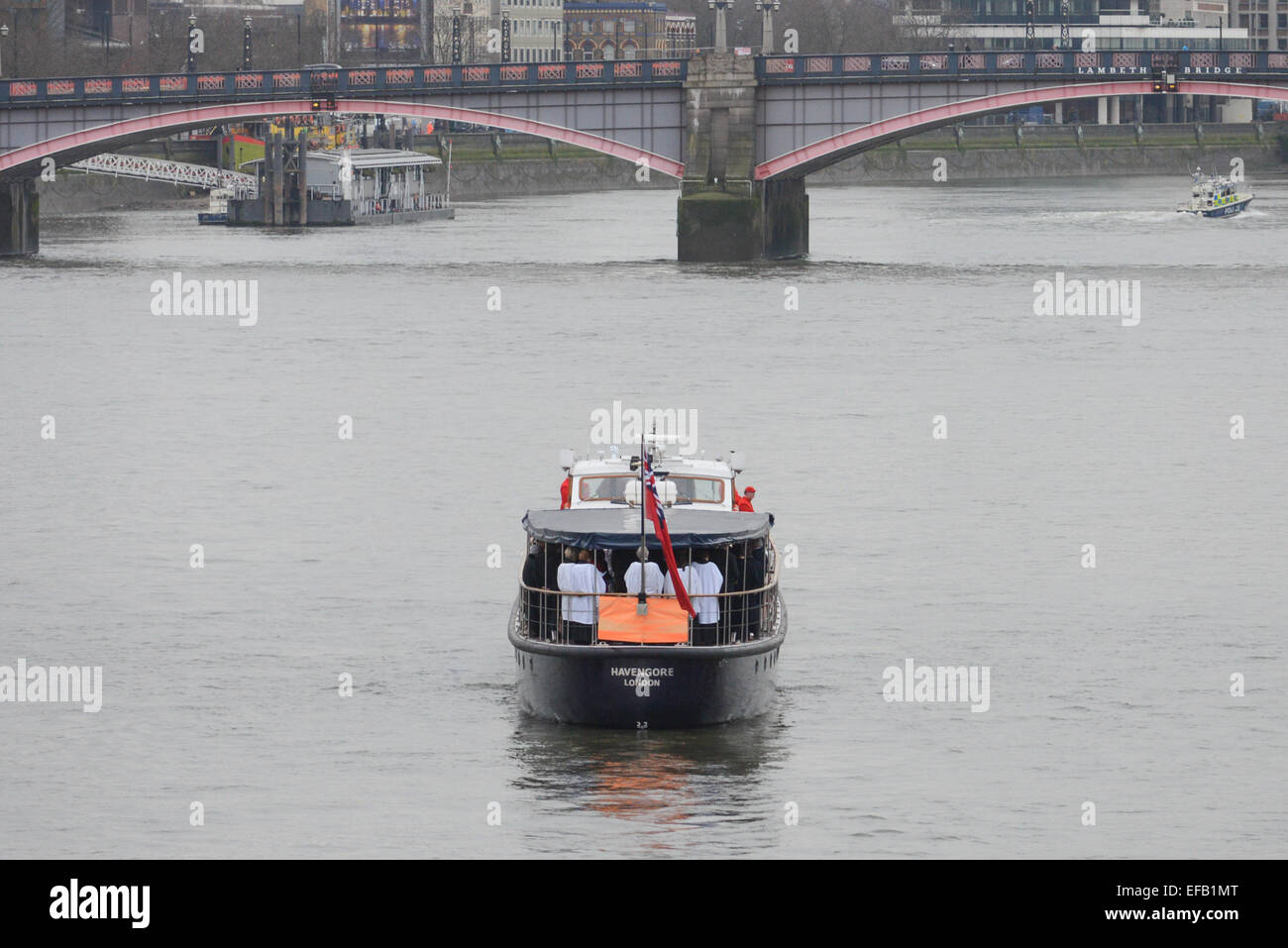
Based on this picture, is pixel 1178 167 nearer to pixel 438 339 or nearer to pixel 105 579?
pixel 438 339

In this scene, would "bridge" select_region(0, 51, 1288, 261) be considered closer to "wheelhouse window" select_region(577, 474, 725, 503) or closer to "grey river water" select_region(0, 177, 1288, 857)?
"grey river water" select_region(0, 177, 1288, 857)

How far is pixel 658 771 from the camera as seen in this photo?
22578 mm

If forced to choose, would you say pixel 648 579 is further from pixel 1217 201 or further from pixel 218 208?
pixel 218 208

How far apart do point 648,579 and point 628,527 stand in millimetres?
779

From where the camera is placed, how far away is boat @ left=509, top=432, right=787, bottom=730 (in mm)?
23312

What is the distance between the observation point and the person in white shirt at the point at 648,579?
23812 mm

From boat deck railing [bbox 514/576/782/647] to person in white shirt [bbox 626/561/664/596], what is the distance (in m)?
0.07

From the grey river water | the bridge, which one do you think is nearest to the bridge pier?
the bridge

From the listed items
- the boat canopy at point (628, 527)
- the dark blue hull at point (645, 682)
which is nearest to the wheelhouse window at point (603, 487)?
the boat canopy at point (628, 527)

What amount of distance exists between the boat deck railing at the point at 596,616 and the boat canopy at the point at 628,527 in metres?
0.46

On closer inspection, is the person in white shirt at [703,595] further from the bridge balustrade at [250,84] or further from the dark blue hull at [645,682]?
the bridge balustrade at [250,84]

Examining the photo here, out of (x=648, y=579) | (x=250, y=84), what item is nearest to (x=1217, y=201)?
(x=250, y=84)
